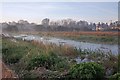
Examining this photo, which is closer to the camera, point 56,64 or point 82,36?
point 56,64

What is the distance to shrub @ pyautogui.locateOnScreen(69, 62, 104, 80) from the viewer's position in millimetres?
5566

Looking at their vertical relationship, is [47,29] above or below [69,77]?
above

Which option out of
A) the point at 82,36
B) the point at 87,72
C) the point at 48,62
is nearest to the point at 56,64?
the point at 48,62

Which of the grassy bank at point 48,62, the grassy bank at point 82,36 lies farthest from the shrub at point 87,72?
the grassy bank at point 82,36

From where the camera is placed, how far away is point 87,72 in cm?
560

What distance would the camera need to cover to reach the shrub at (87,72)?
18.3 feet

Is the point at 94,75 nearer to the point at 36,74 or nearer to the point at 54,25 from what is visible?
the point at 36,74

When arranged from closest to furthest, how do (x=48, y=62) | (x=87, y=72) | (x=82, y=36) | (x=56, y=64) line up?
(x=87, y=72), (x=56, y=64), (x=48, y=62), (x=82, y=36)

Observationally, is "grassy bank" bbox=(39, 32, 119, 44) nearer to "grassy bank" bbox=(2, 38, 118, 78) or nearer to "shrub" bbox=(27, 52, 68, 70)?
"grassy bank" bbox=(2, 38, 118, 78)

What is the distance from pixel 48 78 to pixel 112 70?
5.45 feet

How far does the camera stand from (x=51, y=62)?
6.85 meters

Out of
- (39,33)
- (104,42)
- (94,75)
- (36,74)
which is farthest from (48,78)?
(39,33)

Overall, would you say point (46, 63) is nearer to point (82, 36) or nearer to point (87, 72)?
point (87, 72)

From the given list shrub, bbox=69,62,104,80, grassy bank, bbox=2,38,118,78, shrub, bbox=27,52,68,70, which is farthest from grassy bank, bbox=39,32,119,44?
shrub, bbox=69,62,104,80
